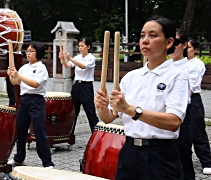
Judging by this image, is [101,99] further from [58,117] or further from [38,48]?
[58,117]

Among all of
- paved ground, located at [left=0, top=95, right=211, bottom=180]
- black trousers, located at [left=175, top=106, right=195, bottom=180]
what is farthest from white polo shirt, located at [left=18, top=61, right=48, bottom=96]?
black trousers, located at [left=175, top=106, right=195, bottom=180]

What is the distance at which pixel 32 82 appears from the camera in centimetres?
464

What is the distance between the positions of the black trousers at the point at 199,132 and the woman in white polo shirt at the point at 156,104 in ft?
8.08

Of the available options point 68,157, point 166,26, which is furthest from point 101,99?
point 68,157

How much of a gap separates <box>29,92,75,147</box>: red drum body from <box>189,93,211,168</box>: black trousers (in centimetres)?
193

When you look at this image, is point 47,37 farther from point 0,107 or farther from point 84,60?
point 0,107

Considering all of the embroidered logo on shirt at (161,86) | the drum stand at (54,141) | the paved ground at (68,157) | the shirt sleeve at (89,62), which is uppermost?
the shirt sleeve at (89,62)

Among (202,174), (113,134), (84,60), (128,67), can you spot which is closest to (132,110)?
(113,134)

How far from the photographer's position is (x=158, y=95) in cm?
236

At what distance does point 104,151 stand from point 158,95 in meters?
1.16

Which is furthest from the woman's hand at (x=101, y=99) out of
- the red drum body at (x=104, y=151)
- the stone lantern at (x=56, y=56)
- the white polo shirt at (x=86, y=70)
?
the stone lantern at (x=56, y=56)

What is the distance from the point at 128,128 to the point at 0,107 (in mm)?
2337

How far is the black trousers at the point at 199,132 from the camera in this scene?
486 cm

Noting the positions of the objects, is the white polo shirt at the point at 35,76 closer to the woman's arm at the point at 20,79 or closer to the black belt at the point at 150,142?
the woman's arm at the point at 20,79
